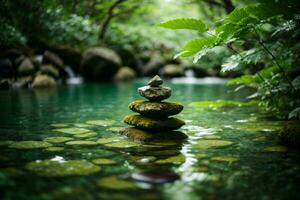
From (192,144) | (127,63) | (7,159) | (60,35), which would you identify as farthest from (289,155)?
(127,63)

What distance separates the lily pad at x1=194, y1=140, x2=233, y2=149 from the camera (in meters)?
5.52

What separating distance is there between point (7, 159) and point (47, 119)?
3.61 m

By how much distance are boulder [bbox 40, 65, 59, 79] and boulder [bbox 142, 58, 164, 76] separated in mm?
7298

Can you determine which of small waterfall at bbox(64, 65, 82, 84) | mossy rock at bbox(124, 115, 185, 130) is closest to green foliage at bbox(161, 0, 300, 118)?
mossy rock at bbox(124, 115, 185, 130)

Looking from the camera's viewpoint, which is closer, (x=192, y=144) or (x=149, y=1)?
(x=192, y=144)

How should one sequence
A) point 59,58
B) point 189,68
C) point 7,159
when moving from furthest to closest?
point 189,68 < point 59,58 < point 7,159

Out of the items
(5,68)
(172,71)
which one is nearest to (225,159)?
(5,68)

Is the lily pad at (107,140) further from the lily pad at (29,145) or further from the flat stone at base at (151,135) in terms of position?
the lily pad at (29,145)

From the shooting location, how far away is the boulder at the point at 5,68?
16141 mm

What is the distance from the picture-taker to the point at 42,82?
16.8 m

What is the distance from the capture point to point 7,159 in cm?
461

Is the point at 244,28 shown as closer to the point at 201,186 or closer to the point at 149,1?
the point at 201,186

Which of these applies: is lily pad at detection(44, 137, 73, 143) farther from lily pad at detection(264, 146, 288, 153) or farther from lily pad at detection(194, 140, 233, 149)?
lily pad at detection(264, 146, 288, 153)

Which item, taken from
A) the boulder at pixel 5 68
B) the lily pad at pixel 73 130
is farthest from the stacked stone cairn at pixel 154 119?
the boulder at pixel 5 68
